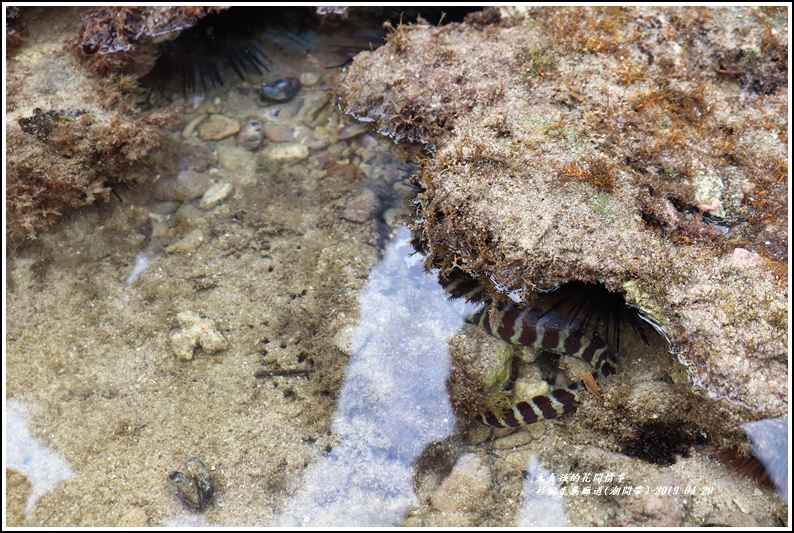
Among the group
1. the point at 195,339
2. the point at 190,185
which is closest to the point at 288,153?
the point at 190,185

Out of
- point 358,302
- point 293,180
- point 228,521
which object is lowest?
point 228,521

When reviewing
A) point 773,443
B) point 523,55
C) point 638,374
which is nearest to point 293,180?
point 523,55

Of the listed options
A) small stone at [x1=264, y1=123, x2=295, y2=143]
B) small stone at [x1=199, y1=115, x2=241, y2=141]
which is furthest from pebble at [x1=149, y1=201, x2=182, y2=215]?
small stone at [x1=264, y1=123, x2=295, y2=143]

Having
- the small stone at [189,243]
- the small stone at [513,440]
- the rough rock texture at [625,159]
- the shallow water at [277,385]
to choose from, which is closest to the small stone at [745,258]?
the rough rock texture at [625,159]

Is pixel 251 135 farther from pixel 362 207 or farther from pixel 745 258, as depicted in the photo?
pixel 745 258

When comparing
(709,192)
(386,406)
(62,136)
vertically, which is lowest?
(386,406)

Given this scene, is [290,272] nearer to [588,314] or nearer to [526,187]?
[526,187]
